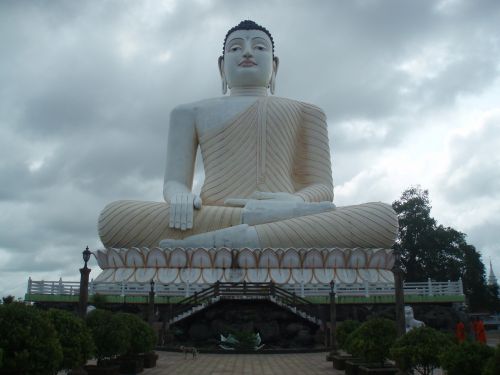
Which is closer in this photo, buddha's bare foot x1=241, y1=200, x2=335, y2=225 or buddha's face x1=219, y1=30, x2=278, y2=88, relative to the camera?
buddha's bare foot x1=241, y1=200, x2=335, y2=225

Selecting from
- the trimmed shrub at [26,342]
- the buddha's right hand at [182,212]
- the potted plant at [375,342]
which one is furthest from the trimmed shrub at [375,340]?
the buddha's right hand at [182,212]

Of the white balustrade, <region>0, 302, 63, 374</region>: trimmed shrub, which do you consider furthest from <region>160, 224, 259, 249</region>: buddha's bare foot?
<region>0, 302, 63, 374</region>: trimmed shrub

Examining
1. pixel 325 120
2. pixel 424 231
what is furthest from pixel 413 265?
pixel 325 120

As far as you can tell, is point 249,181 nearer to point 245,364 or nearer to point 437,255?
point 245,364

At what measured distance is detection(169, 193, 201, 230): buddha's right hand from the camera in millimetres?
17500

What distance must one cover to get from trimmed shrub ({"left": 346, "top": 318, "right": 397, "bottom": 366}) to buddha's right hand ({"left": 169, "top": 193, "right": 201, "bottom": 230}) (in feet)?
32.7

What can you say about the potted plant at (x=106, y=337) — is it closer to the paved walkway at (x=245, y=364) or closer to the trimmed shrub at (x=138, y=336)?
the trimmed shrub at (x=138, y=336)

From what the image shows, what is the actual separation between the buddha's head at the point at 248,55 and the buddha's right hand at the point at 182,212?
579 cm

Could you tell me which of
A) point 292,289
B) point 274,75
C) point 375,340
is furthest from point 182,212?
point 375,340

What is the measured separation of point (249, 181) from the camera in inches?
760

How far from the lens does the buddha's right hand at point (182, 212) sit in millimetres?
17500

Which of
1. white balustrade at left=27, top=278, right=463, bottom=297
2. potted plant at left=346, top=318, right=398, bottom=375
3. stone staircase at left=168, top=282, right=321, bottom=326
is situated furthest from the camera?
white balustrade at left=27, top=278, right=463, bottom=297

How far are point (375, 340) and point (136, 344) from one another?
3.75 meters

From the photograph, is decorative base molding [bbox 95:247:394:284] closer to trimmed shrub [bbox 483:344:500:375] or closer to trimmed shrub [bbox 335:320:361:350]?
trimmed shrub [bbox 335:320:361:350]
